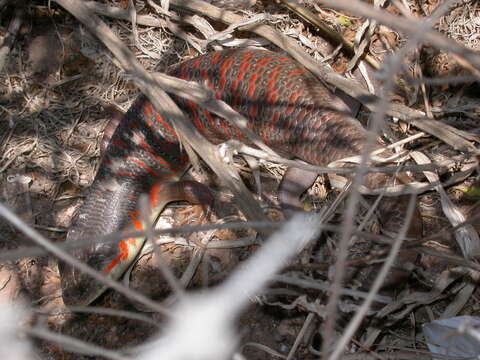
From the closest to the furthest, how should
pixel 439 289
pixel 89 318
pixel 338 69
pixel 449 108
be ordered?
pixel 439 289, pixel 449 108, pixel 89 318, pixel 338 69

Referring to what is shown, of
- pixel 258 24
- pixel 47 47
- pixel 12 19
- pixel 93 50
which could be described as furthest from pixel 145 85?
pixel 12 19

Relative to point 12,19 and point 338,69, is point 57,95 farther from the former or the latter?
point 338,69

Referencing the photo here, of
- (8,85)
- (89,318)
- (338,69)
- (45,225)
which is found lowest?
(89,318)

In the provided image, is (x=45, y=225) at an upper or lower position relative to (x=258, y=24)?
lower

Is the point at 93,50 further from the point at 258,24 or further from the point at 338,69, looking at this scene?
the point at 338,69

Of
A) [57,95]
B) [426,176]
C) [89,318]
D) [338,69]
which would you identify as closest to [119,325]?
[89,318]

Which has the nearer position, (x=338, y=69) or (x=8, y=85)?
(x=338, y=69)

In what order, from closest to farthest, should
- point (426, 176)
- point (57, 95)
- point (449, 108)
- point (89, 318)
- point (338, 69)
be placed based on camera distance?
1. point (426, 176)
2. point (449, 108)
3. point (89, 318)
4. point (338, 69)
5. point (57, 95)

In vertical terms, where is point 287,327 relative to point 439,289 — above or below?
below

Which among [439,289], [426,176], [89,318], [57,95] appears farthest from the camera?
[57,95]
